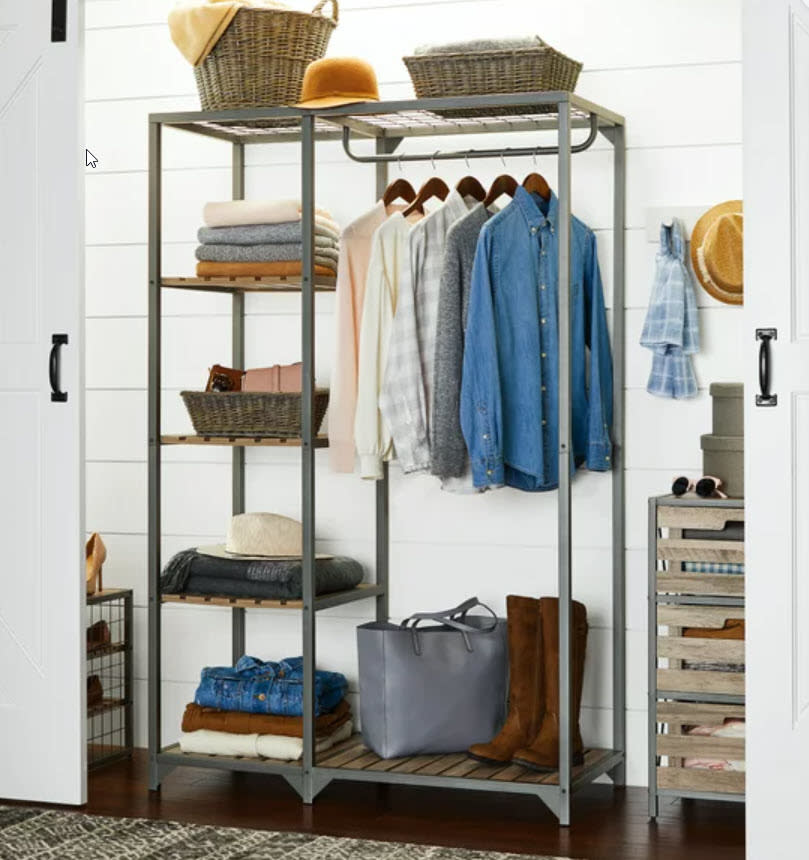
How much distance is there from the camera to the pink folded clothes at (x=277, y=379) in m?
4.39

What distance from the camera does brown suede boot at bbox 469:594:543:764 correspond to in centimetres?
418

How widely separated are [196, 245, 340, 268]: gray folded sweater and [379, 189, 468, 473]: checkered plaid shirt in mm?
258

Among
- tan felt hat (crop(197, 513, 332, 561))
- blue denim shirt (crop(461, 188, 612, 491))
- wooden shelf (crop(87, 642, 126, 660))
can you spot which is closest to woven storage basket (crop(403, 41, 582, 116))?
blue denim shirt (crop(461, 188, 612, 491))

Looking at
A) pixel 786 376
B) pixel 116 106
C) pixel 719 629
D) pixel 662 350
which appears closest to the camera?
pixel 786 376

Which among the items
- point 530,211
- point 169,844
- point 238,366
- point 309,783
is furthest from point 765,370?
point 238,366

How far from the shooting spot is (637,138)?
14.6 feet

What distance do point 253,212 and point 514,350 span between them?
81cm

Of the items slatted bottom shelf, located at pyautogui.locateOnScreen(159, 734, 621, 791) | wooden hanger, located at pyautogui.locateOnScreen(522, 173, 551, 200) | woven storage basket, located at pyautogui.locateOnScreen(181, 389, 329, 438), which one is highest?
wooden hanger, located at pyautogui.locateOnScreen(522, 173, 551, 200)

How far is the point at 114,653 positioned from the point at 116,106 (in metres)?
1.68

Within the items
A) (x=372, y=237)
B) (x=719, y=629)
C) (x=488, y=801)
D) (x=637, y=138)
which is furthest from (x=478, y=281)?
(x=488, y=801)

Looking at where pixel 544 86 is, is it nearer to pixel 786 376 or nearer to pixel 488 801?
pixel 786 376

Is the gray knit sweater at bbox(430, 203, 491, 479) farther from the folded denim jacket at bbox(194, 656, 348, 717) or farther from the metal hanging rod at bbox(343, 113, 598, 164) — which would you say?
the folded denim jacket at bbox(194, 656, 348, 717)

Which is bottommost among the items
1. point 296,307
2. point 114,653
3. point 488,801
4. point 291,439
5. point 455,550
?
point 488,801

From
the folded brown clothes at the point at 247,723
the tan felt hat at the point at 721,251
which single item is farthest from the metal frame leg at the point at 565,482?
the folded brown clothes at the point at 247,723
